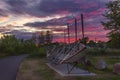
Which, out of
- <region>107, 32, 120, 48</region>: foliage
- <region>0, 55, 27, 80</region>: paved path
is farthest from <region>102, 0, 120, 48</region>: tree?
<region>0, 55, 27, 80</region>: paved path

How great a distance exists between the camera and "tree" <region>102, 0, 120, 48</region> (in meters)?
47.1

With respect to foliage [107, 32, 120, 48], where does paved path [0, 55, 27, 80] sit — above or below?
below

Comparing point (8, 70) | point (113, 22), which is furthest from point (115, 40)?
point (8, 70)

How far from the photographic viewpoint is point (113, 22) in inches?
1956

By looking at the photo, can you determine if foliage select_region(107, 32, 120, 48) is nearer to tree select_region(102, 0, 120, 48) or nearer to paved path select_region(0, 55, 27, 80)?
tree select_region(102, 0, 120, 48)

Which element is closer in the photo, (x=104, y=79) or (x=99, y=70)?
(x=104, y=79)

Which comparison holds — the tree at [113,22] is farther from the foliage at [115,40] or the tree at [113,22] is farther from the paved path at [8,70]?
the paved path at [8,70]

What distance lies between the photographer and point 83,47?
20047mm

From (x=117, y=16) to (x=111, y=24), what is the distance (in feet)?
5.23

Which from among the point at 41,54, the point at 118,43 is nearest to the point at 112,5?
the point at 118,43

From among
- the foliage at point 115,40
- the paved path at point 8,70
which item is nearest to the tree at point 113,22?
the foliage at point 115,40

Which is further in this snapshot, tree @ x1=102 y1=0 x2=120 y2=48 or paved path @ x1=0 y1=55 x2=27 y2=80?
tree @ x1=102 y1=0 x2=120 y2=48

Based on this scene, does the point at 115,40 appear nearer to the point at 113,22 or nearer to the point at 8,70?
the point at 113,22

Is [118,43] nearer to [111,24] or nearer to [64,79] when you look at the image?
[111,24]
